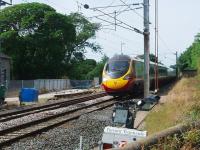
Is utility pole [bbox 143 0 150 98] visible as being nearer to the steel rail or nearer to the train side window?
the train side window

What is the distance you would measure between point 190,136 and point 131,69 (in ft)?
67.8

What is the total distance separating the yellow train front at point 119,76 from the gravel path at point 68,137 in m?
10.3

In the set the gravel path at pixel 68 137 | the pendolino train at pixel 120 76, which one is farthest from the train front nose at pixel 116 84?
the gravel path at pixel 68 137

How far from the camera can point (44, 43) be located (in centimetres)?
6644

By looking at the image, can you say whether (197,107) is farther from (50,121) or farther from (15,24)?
(15,24)

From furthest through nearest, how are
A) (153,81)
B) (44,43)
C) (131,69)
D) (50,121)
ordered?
(44,43), (153,81), (131,69), (50,121)

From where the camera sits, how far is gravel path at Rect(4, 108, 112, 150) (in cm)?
1258

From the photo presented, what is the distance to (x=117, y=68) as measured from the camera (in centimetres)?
2923

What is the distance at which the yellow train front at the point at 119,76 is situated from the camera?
28.6m

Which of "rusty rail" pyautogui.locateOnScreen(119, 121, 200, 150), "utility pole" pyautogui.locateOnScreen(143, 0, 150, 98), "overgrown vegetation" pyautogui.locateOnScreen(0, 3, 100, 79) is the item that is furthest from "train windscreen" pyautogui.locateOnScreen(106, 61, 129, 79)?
"overgrown vegetation" pyautogui.locateOnScreen(0, 3, 100, 79)

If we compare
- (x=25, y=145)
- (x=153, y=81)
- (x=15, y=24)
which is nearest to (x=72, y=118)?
(x=25, y=145)

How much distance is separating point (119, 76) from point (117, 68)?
0.63 meters

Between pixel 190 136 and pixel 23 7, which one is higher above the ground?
pixel 23 7

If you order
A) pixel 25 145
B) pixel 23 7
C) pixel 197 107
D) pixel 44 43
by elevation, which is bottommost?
pixel 25 145
